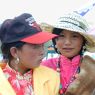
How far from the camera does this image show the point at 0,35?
1.47 meters

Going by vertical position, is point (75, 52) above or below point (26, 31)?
below

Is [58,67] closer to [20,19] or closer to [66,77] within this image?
[66,77]

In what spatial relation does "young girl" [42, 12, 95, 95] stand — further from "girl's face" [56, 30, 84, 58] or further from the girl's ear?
the girl's ear

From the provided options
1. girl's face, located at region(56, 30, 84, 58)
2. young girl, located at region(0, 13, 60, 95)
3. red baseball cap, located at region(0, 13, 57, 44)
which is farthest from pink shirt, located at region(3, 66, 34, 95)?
girl's face, located at region(56, 30, 84, 58)

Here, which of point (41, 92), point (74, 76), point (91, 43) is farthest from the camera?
point (91, 43)

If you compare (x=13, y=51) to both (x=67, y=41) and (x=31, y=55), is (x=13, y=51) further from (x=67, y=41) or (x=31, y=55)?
(x=67, y=41)

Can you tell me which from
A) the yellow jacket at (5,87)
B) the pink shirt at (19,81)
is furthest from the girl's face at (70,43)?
the yellow jacket at (5,87)

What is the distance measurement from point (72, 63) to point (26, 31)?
34 centimetres

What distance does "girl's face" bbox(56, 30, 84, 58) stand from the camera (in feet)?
5.34

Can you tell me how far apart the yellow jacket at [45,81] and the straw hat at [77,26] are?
257 mm

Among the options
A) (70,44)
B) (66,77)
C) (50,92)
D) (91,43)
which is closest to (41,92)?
(50,92)

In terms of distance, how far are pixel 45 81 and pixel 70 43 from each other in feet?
0.86

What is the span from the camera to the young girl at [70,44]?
1.62 meters

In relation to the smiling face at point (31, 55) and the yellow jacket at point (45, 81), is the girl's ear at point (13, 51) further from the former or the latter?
the yellow jacket at point (45, 81)
